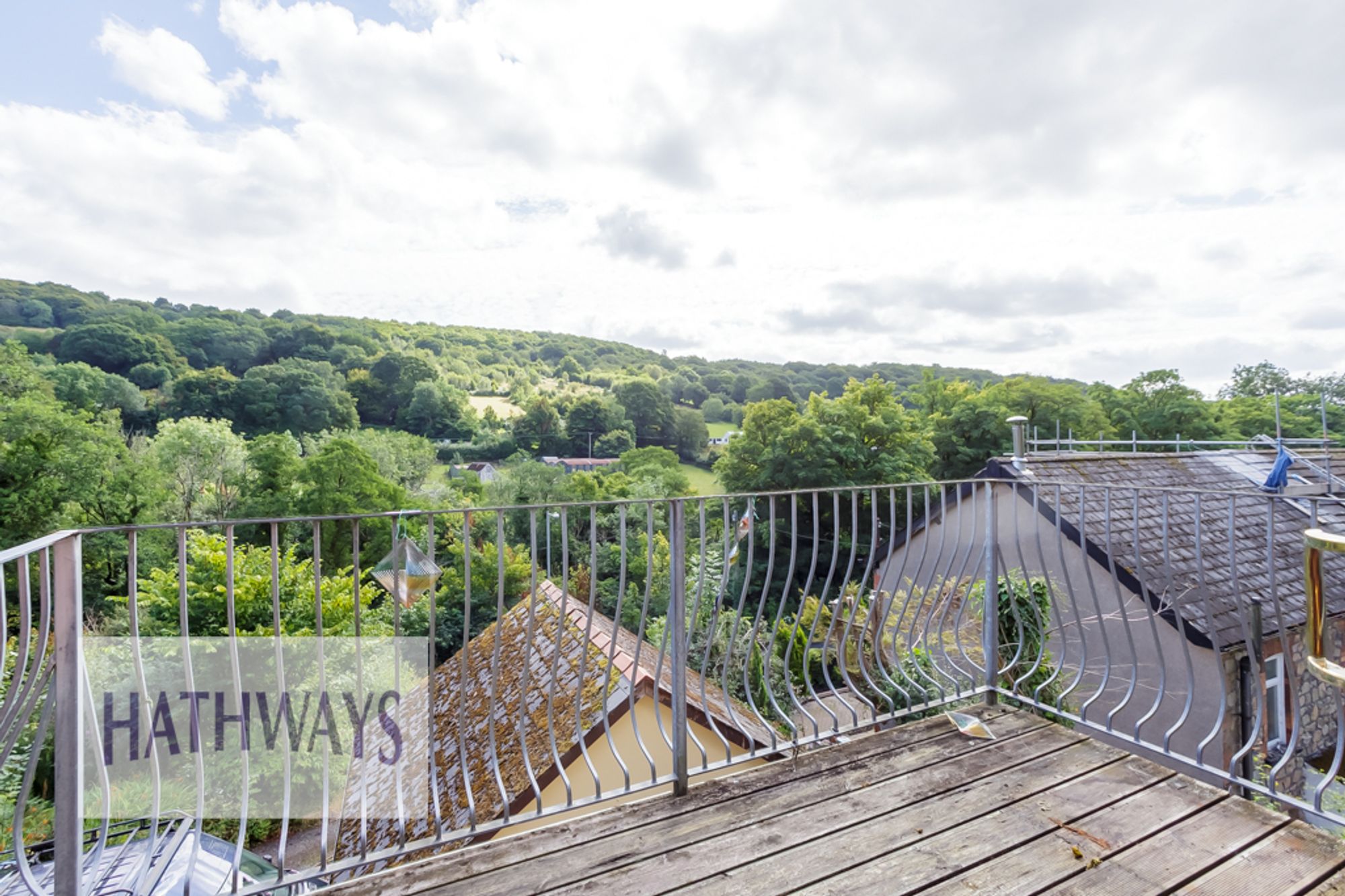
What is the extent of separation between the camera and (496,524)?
184cm

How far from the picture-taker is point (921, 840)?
1852 mm

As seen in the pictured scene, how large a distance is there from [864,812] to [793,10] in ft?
29.1

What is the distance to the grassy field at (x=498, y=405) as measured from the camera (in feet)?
144

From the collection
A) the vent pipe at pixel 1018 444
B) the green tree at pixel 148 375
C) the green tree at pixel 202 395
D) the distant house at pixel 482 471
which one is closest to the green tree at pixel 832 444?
the vent pipe at pixel 1018 444

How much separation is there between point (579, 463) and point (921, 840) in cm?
3840

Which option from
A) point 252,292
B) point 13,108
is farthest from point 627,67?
point 252,292

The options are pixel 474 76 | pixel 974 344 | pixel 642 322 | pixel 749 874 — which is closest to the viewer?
pixel 749 874

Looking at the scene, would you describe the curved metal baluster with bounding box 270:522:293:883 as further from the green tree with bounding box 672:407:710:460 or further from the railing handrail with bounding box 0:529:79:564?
the green tree with bounding box 672:407:710:460

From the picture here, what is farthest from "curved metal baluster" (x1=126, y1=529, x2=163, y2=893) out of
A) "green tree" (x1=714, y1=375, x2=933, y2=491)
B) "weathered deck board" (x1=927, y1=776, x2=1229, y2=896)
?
"green tree" (x1=714, y1=375, x2=933, y2=491)

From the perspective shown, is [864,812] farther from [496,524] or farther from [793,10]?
[793,10]

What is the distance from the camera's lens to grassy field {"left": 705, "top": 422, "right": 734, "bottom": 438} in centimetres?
3934

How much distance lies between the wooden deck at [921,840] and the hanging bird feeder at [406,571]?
0.74m

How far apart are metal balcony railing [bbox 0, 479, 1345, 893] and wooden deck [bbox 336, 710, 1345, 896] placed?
0.10 metres

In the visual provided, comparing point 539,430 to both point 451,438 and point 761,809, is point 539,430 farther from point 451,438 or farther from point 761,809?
point 761,809
